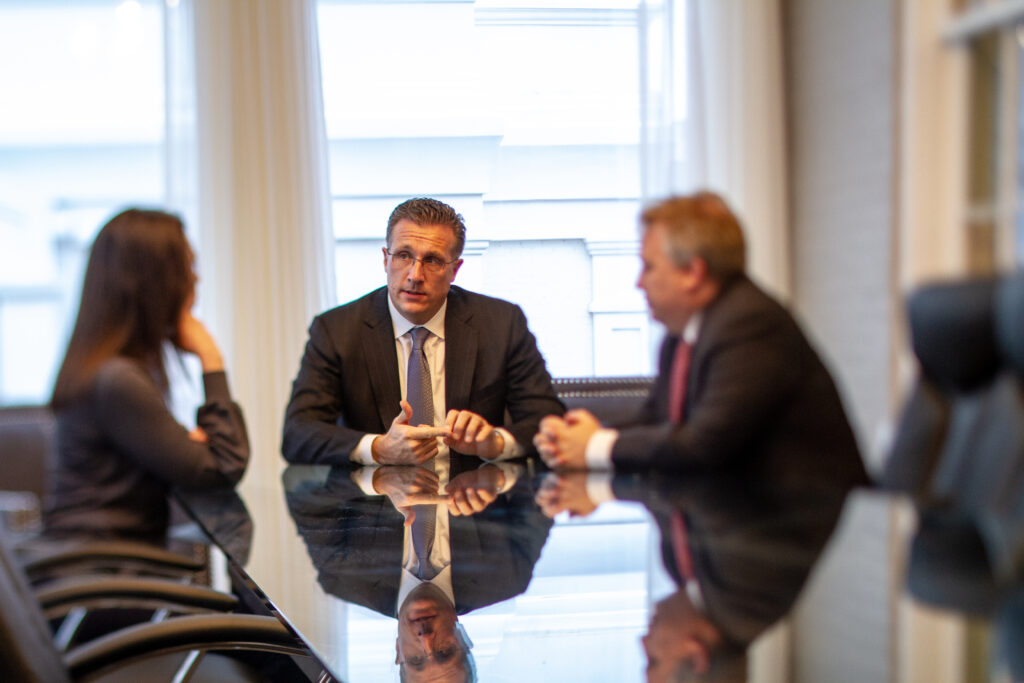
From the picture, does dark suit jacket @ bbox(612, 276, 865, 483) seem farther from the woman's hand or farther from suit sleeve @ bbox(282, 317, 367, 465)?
the woman's hand

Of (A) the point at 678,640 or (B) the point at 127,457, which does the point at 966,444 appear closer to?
(A) the point at 678,640

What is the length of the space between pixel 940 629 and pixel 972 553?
0.15 metres

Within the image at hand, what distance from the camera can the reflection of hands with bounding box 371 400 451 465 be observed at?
18.9 inches

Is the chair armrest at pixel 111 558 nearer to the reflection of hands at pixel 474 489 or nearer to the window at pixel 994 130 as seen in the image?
the reflection of hands at pixel 474 489

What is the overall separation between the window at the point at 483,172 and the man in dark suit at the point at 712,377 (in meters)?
0.03

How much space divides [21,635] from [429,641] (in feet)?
0.61

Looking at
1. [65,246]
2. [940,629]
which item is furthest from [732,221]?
[65,246]

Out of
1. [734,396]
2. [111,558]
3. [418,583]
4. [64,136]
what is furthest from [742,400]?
[64,136]

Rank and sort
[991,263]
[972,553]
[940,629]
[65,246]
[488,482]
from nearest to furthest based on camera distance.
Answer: [940,629] → [972,553] → [488,482] → [991,263] → [65,246]

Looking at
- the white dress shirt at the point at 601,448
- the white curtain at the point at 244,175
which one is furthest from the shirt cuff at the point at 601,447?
the white curtain at the point at 244,175

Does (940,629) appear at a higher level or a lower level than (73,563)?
higher

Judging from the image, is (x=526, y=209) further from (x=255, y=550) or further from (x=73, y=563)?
(x=73, y=563)

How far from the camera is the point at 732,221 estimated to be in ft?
1.43

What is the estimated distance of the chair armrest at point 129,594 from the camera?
652 millimetres
